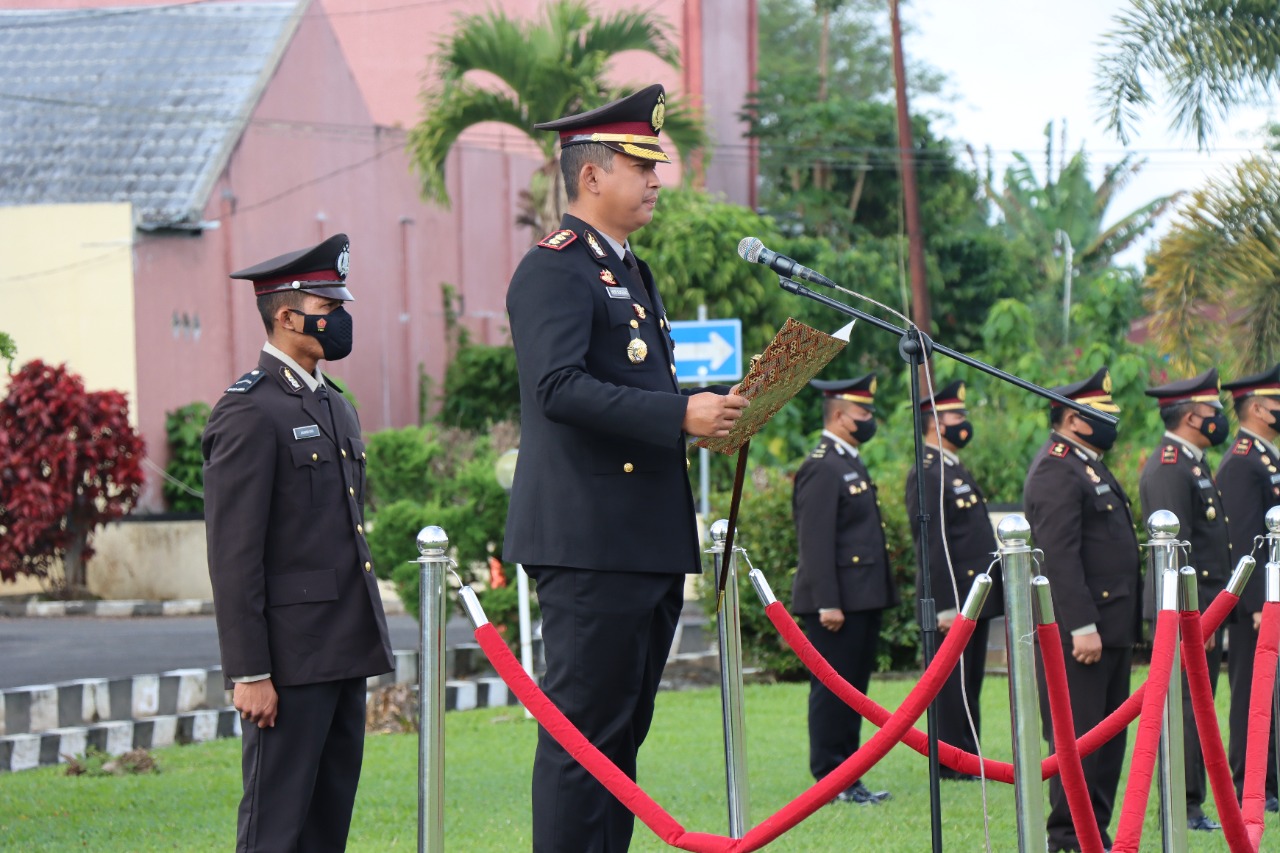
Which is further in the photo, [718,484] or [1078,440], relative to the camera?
[718,484]

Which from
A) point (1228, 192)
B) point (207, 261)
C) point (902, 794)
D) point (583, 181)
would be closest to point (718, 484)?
point (207, 261)

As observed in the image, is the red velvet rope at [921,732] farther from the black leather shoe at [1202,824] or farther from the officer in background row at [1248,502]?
the officer in background row at [1248,502]

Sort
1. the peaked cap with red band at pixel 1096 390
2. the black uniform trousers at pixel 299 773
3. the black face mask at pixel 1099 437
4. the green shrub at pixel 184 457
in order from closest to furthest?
1. the black uniform trousers at pixel 299 773
2. the black face mask at pixel 1099 437
3. the peaked cap with red band at pixel 1096 390
4. the green shrub at pixel 184 457

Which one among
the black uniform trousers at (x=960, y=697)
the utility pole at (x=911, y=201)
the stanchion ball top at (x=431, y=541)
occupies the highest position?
the utility pole at (x=911, y=201)

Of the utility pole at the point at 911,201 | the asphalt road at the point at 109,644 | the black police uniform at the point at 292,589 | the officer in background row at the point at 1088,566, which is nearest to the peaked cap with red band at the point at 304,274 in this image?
the black police uniform at the point at 292,589

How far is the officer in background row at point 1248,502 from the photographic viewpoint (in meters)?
7.61

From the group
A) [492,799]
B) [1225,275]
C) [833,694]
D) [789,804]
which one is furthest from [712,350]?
[789,804]

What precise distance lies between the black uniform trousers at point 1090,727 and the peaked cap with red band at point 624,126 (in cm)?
311

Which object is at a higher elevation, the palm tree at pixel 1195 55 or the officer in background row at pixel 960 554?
the palm tree at pixel 1195 55

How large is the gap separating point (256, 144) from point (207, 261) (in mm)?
1901

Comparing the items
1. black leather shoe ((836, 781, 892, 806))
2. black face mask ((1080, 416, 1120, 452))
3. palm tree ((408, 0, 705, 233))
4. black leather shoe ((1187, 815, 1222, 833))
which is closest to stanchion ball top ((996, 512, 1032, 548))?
black face mask ((1080, 416, 1120, 452))

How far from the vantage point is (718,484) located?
19750mm

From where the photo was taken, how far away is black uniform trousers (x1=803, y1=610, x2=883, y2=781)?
8.20 metres

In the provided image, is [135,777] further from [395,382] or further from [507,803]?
[395,382]
